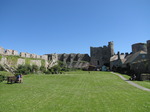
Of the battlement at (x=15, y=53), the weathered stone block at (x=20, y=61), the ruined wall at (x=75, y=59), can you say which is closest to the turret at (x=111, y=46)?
the ruined wall at (x=75, y=59)

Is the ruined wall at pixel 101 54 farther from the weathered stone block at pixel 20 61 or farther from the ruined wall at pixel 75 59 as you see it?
the weathered stone block at pixel 20 61

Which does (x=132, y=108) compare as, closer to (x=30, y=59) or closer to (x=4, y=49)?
(x=4, y=49)

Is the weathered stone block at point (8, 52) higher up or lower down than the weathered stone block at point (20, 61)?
higher up

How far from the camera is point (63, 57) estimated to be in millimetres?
74375

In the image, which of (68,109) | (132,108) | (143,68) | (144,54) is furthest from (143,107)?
(144,54)

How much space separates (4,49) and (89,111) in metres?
31.1

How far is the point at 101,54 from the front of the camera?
222ft

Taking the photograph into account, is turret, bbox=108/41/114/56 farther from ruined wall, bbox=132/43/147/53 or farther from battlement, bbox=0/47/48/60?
battlement, bbox=0/47/48/60

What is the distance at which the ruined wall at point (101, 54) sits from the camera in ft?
218

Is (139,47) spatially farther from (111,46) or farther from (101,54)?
(101,54)

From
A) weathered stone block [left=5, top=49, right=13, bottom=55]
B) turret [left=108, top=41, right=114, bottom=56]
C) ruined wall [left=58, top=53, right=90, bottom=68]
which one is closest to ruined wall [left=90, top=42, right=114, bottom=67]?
turret [left=108, top=41, right=114, bottom=56]

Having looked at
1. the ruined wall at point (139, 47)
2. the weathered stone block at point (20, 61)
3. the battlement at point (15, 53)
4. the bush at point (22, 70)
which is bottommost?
the bush at point (22, 70)

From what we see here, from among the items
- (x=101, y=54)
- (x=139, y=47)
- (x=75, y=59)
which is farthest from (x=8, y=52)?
(x=139, y=47)

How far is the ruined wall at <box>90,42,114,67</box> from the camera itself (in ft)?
218
